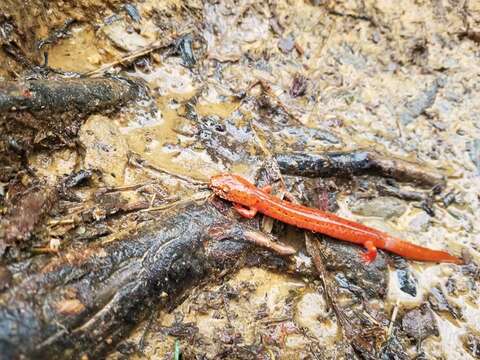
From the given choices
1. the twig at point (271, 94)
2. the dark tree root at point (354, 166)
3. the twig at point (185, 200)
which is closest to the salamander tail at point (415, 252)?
the dark tree root at point (354, 166)

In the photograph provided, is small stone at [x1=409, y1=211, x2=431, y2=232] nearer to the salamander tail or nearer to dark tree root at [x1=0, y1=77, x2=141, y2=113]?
the salamander tail

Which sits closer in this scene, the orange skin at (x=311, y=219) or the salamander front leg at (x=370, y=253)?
the orange skin at (x=311, y=219)

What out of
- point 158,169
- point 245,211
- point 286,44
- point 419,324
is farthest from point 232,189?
point 286,44

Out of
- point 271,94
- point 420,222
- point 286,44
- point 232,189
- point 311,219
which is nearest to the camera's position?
point 232,189

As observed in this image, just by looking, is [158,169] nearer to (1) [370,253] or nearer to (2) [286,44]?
(1) [370,253]

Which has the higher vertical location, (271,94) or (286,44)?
(286,44)

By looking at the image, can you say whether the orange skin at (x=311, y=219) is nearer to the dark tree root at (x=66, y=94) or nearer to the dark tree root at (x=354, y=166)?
the dark tree root at (x=354, y=166)

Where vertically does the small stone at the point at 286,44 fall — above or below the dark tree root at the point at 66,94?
above
